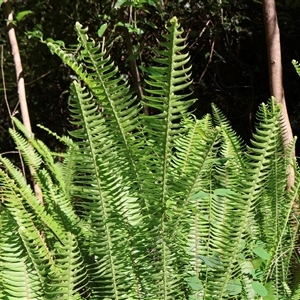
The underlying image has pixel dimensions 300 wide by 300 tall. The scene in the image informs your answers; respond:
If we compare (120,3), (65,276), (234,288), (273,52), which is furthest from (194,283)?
(120,3)

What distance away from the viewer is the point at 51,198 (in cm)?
68

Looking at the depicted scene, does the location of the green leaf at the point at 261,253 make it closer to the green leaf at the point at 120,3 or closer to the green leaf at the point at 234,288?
the green leaf at the point at 234,288

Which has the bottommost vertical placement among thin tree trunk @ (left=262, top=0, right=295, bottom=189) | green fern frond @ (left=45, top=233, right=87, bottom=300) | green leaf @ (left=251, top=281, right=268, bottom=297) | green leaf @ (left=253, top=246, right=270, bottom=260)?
green leaf @ (left=251, top=281, right=268, bottom=297)

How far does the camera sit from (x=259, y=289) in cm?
58

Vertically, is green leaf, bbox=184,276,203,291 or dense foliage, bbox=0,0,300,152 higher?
dense foliage, bbox=0,0,300,152

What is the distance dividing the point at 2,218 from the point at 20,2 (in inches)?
91.3

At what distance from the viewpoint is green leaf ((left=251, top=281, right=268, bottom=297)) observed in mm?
579

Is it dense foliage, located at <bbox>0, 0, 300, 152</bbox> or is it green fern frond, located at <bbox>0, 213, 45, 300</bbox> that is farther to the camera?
dense foliage, located at <bbox>0, 0, 300, 152</bbox>

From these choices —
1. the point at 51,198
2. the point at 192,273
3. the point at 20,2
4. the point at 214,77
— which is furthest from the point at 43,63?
the point at 192,273

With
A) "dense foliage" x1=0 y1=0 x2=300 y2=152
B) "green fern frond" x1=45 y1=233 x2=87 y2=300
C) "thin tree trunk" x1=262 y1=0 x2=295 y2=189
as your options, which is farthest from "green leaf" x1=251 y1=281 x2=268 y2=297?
"dense foliage" x1=0 y1=0 x2=300 y2=152

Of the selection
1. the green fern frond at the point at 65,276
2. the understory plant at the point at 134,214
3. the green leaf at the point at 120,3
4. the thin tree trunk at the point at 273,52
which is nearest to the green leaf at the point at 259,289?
the understory plant at the point at 134,214

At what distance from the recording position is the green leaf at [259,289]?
579 millimetres

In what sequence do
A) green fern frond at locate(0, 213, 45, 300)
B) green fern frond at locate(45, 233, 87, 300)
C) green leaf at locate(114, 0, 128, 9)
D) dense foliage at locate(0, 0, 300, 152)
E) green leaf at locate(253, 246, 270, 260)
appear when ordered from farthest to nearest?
dense foliage at locate(0, 0, 300, 152)
green leaf at locate(114, 0, 128, 9)
green leaf at locate(253, 246, 270, 260)
green fern frond at locate(0, 213, 45, 300)
green fern frond at locate(45, 233, 87, 300)

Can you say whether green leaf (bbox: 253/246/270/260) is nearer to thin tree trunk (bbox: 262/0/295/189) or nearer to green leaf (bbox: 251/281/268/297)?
green leaf (bbox: 251/281/268/297)
